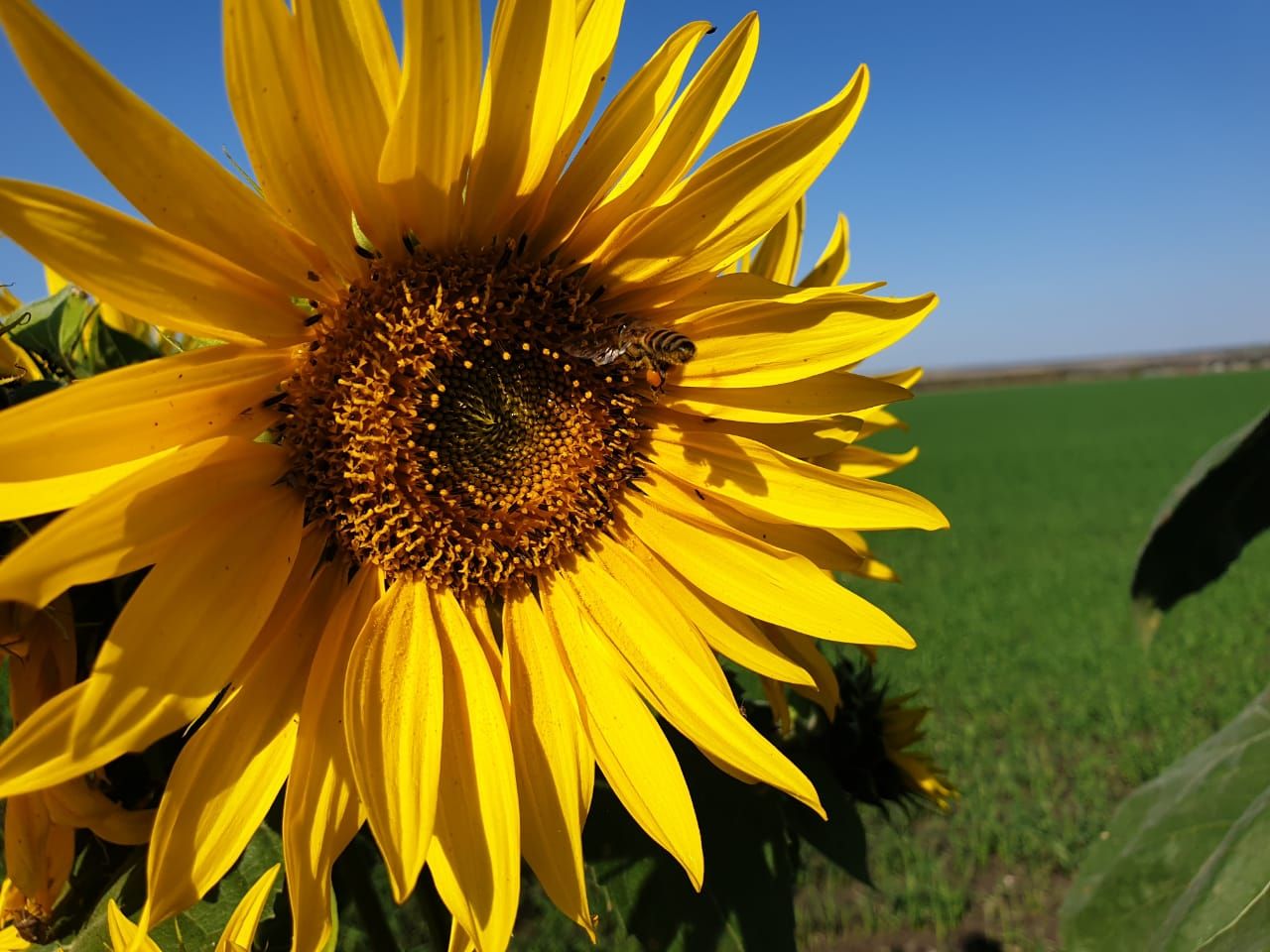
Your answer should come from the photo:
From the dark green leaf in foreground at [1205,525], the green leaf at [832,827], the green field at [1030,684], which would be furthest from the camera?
the green field at [1030,684]

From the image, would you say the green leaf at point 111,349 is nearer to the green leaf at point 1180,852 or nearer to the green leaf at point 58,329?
the green leaf at point 58,329

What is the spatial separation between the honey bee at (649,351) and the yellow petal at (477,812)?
0.39 metres

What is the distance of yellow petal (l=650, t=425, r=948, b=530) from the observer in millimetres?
1007

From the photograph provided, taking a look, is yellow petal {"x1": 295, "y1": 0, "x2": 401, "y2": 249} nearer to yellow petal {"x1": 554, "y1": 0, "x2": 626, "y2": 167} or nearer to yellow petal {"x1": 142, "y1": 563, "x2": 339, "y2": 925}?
yellow petal {"x1": 554, "y1": 0, "x2": 626, "y2": 167}

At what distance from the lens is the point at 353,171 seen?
2.66 ft

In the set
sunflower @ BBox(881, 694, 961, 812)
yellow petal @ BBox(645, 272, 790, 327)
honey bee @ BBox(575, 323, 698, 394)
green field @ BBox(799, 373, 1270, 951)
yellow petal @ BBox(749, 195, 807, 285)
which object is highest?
yellow petal @ BBox(749, 195, 807, 285)

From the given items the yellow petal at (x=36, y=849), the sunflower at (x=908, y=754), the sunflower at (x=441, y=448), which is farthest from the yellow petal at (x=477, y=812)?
the sunflower at (x=908, y=754)

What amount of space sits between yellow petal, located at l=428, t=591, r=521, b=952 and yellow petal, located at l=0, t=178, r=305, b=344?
41 cm

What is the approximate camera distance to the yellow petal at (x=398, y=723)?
799 mm

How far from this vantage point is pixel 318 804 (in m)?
0.81

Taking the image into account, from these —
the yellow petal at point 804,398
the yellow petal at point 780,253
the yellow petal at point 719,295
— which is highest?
the yellow petal at point 780,253

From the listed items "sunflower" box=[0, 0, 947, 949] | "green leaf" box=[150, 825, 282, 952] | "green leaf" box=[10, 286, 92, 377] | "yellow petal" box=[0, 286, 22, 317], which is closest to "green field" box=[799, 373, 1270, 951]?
"sunflower" box=[0, 0, 947, 949]

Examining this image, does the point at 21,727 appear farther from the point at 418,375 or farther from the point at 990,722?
the point at 990,722

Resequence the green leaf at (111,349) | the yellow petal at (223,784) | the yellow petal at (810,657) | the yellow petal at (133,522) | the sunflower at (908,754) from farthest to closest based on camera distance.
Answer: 1. the sunflower at (908,754)
2. the yellow petal at (810,657)
3. the green leaf at (111,349)
4. the yellow petal at (223,784)
5. the yellow petal at (133,522)
